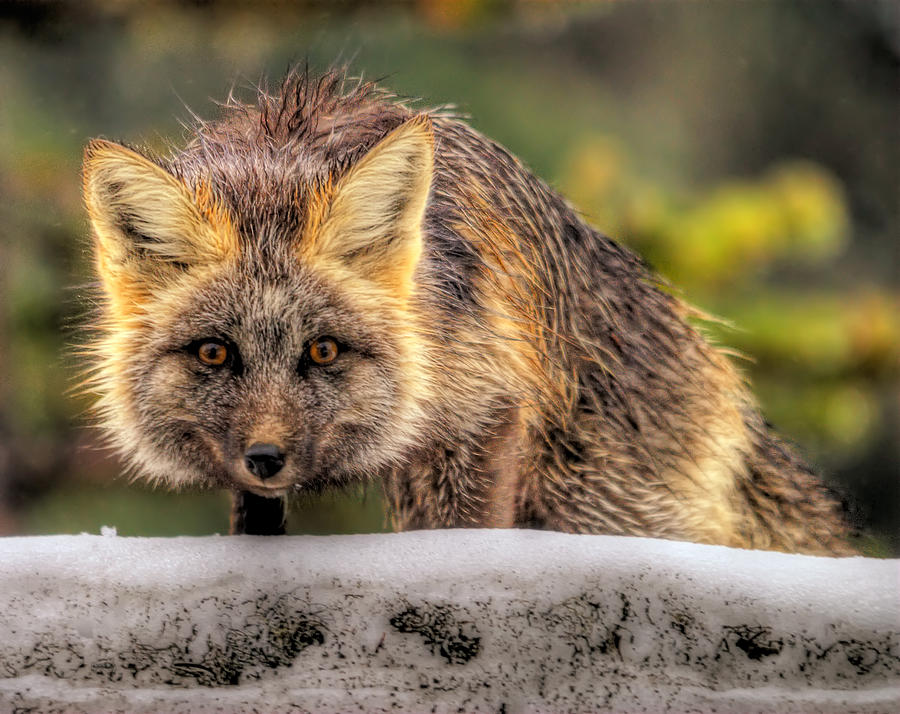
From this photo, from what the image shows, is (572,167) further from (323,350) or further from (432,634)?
(432,634)

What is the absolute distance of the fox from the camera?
2279mm

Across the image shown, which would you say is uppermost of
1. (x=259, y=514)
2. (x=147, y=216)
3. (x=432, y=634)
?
(x=147, y=216)

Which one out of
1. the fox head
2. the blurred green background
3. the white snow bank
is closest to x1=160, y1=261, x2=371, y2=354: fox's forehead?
the fox head

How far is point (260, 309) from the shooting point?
88.2 inches

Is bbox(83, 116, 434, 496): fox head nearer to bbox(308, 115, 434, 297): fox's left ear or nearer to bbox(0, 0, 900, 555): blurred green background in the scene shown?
bbox(308, 115, 434, 297): fox's left ear

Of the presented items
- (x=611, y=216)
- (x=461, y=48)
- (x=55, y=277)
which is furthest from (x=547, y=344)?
(x=461, y=48)

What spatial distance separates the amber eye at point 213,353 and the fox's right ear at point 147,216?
19 cm

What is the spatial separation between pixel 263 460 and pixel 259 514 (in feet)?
1.70

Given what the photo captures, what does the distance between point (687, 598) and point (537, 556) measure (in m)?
0.31

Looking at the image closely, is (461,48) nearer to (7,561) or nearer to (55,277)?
(55,277)

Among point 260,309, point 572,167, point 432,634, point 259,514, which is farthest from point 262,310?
point 572,167

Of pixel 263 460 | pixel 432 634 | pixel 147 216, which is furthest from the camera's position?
pixel 147 216

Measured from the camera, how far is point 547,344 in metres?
2.72

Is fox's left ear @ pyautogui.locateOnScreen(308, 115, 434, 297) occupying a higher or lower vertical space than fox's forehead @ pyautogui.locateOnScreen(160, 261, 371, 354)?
higher
